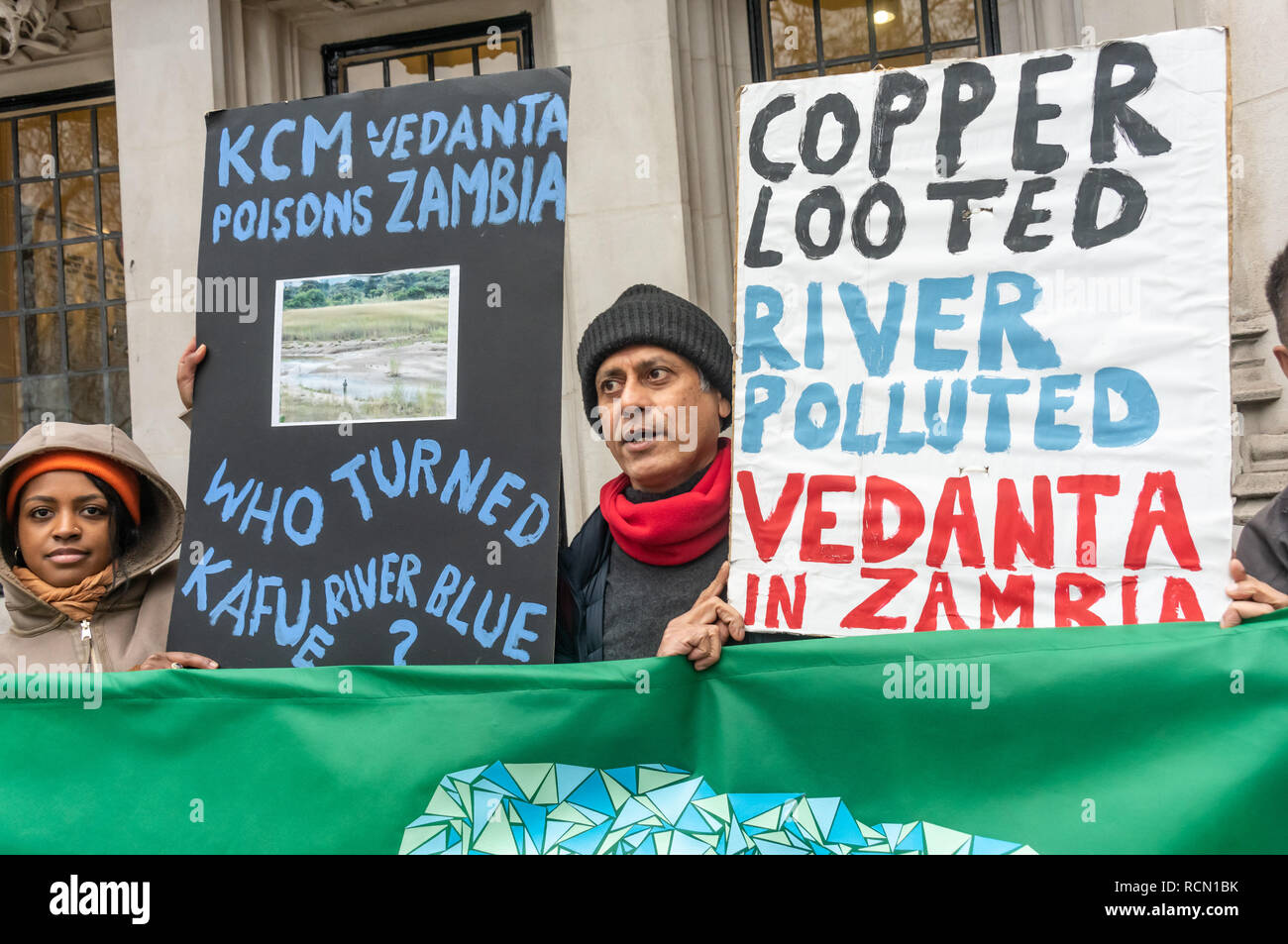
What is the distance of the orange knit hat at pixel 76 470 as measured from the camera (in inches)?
116

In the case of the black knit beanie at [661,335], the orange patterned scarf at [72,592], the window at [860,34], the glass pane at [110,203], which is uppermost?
the window at [860,34]

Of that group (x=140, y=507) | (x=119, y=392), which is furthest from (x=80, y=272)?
(x=140, y=507)

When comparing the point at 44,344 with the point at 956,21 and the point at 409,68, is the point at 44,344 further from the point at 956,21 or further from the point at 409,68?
the point at 956,21

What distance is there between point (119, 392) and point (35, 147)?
5.90ft

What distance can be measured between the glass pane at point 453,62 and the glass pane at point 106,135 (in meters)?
2.21

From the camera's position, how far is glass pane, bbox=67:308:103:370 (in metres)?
6.75

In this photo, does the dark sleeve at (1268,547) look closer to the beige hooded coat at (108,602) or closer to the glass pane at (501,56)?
the beige hooded coat at (108,602)

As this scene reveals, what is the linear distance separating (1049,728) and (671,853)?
78cm

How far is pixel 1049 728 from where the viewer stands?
2.06 meters

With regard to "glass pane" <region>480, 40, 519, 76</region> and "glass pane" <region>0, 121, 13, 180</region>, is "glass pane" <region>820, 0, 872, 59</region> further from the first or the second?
"glass pane" <region>0, 121, 13, 180</region>

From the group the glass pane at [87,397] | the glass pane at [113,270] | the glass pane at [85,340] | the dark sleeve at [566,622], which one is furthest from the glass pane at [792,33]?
the glass pane at [87,397]

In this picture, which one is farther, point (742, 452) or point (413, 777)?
point (742, 452)
